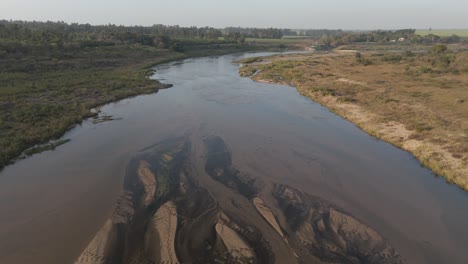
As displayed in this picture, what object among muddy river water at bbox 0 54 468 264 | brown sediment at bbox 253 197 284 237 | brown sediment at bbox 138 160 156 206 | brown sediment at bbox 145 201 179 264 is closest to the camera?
brown sediment at bbox 145 201 179 264

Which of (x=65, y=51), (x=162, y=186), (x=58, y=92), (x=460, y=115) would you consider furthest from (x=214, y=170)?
(x=65, y=51)

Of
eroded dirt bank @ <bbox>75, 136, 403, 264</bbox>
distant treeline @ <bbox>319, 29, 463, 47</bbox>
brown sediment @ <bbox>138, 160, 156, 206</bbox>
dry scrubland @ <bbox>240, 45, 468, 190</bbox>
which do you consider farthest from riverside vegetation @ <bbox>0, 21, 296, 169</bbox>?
distant treeline @ <bbox>319, 29, 463, 47</bbox>

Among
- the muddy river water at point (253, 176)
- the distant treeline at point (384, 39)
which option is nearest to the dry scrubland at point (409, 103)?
the muddy river water at point (253, 176)

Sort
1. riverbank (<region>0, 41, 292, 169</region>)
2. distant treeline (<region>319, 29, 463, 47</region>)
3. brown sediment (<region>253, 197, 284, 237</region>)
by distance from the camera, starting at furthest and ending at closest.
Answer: distant treeline (<region>319, 29, 463, 47</region>) < riverbank (<region>0, 41, 292, 169</region>) < brown sediment (<region>253, 197, 284, 237</region>)

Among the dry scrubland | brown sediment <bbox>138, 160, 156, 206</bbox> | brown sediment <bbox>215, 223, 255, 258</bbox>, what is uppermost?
the dry scrubland

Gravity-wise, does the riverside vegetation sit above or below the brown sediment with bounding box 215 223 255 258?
above

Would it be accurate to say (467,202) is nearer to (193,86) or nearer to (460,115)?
(460,115)

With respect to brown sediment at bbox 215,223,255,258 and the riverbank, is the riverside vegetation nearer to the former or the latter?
the riverbank
